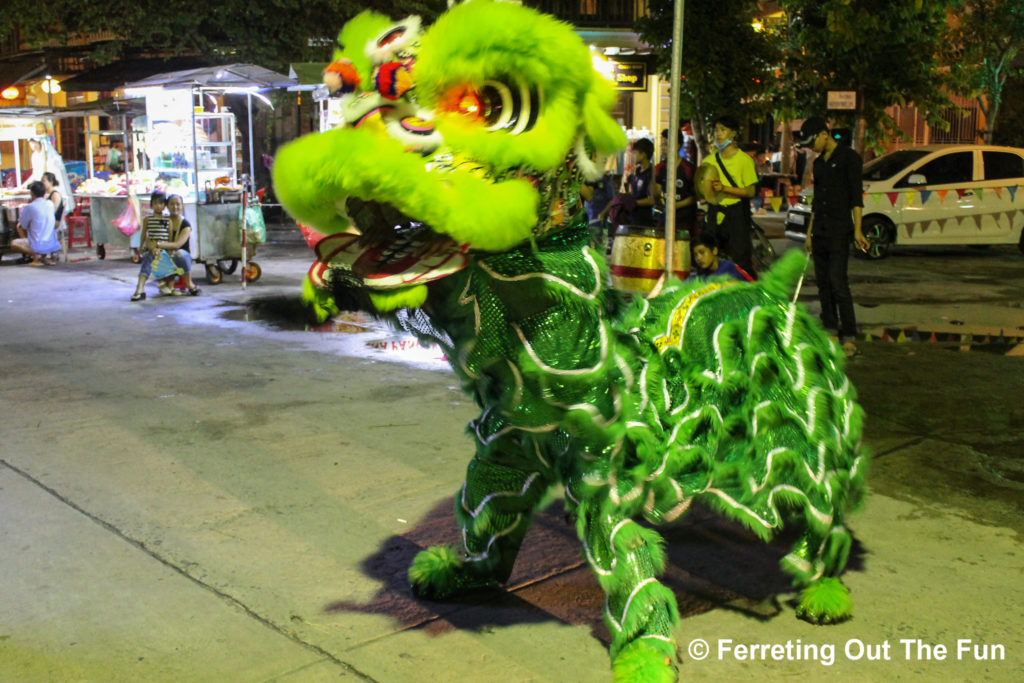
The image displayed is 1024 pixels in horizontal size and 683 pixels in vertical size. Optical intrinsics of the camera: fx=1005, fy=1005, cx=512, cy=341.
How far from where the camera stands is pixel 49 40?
70.4ft

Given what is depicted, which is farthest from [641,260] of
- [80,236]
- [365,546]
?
[80,236]

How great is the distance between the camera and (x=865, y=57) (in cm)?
1499

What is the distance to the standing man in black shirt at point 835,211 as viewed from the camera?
299 inches

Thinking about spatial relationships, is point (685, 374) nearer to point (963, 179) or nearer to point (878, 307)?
point (878, 307)

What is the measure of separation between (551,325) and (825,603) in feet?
4.94

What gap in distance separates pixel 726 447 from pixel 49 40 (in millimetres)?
22117

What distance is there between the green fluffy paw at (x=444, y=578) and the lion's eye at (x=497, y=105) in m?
1.70

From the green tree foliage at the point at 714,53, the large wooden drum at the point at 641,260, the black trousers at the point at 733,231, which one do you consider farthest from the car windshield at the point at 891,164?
the large wooden drum at the point at 641,260

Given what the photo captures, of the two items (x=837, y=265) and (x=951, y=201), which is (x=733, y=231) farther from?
(x=951, y=201)

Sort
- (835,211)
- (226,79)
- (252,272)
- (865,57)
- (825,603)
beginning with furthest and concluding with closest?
(865,57)
(226,79)
(252,272)
(835,211)
(825,603)

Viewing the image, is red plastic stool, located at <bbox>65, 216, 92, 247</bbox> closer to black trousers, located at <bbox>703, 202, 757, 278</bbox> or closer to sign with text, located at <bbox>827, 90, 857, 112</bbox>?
black trousers, located at <bbox>703, 202, 757, 278</bbox>

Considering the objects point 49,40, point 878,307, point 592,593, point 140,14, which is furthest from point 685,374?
point 49,40

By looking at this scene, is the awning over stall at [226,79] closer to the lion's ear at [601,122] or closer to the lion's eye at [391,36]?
the lion's eye at [391,36]

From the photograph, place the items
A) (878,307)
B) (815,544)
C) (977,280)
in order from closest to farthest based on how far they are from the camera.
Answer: (815,544) < (878,307) < (977,280)
